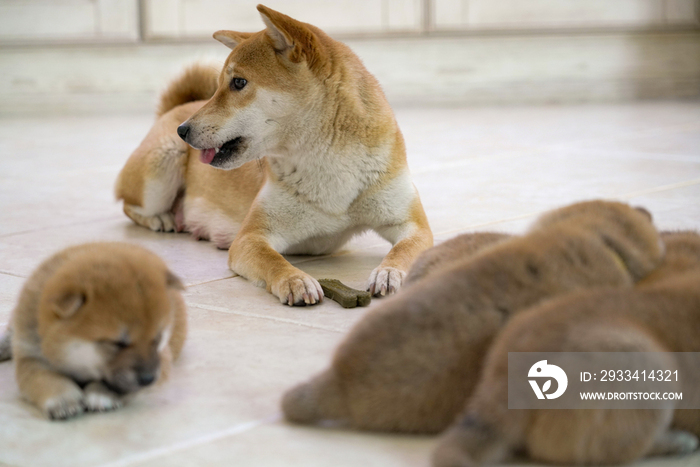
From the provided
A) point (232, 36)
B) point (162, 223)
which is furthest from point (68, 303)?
point (162, 223)

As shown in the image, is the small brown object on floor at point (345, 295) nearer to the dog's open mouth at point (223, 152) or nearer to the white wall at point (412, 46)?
the dog's open mouth at point (223, 152)

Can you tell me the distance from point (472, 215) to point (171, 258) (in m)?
1.44

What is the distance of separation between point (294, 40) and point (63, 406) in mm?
1711

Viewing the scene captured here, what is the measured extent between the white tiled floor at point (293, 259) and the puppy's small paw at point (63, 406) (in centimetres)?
2

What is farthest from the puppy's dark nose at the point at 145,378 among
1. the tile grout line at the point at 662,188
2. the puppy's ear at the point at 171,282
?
the tile grout line at the point at 662,188

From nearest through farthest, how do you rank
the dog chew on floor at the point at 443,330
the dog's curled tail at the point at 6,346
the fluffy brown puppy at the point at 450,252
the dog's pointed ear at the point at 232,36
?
the dog chew on floor at the point at 443,330
the fluffy brown puppy at the point at 450,252
the dog's curled tail at the point at 6,346
the dog's pointed ear at the point at 232,36

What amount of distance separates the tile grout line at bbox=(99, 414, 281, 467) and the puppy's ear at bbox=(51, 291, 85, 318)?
31cm

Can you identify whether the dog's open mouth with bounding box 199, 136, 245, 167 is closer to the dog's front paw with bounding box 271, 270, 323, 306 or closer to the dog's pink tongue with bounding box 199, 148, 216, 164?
the dog's pink tongue with bounding box 199, 148, 216, 164

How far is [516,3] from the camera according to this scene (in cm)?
922

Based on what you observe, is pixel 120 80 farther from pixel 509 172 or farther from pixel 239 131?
pixel 239 131

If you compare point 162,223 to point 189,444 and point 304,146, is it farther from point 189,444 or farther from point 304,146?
point 189,444

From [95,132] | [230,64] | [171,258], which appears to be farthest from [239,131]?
[95,132]

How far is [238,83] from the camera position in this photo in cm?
310

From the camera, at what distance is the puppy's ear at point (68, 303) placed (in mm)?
1653
